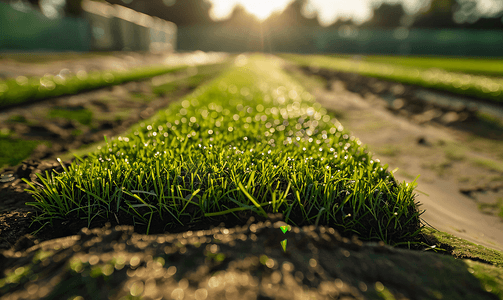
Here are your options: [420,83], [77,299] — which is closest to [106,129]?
[77,299]

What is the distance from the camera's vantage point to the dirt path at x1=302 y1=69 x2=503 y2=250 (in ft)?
5.36

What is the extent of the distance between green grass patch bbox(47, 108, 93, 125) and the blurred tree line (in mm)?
46407

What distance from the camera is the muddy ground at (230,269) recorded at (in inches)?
28.6

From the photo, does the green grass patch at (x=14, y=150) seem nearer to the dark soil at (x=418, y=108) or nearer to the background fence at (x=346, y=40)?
the dark soil at (x=418, y=108)

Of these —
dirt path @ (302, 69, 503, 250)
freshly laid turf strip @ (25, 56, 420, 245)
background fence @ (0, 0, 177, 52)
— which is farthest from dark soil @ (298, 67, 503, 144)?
background fence @ (0, 0, 177, 52)

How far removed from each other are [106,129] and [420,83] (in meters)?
7.35

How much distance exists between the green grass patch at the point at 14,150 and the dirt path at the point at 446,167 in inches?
113

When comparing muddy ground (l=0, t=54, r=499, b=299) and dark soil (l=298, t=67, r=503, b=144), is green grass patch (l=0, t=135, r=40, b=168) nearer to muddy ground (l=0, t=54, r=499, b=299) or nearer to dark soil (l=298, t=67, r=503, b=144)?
muddy ground (l=0, t=54, r=499, b=299)

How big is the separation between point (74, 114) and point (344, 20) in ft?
201

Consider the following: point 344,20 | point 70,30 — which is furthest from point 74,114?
point 344,20

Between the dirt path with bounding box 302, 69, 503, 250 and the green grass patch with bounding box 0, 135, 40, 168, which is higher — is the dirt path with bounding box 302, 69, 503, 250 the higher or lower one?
the lower one

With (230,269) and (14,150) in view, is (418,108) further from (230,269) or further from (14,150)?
(14,150)

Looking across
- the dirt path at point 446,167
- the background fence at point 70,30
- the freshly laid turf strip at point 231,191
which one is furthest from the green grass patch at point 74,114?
the background fence at point 70,30

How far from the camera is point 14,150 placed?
82.7 inches
